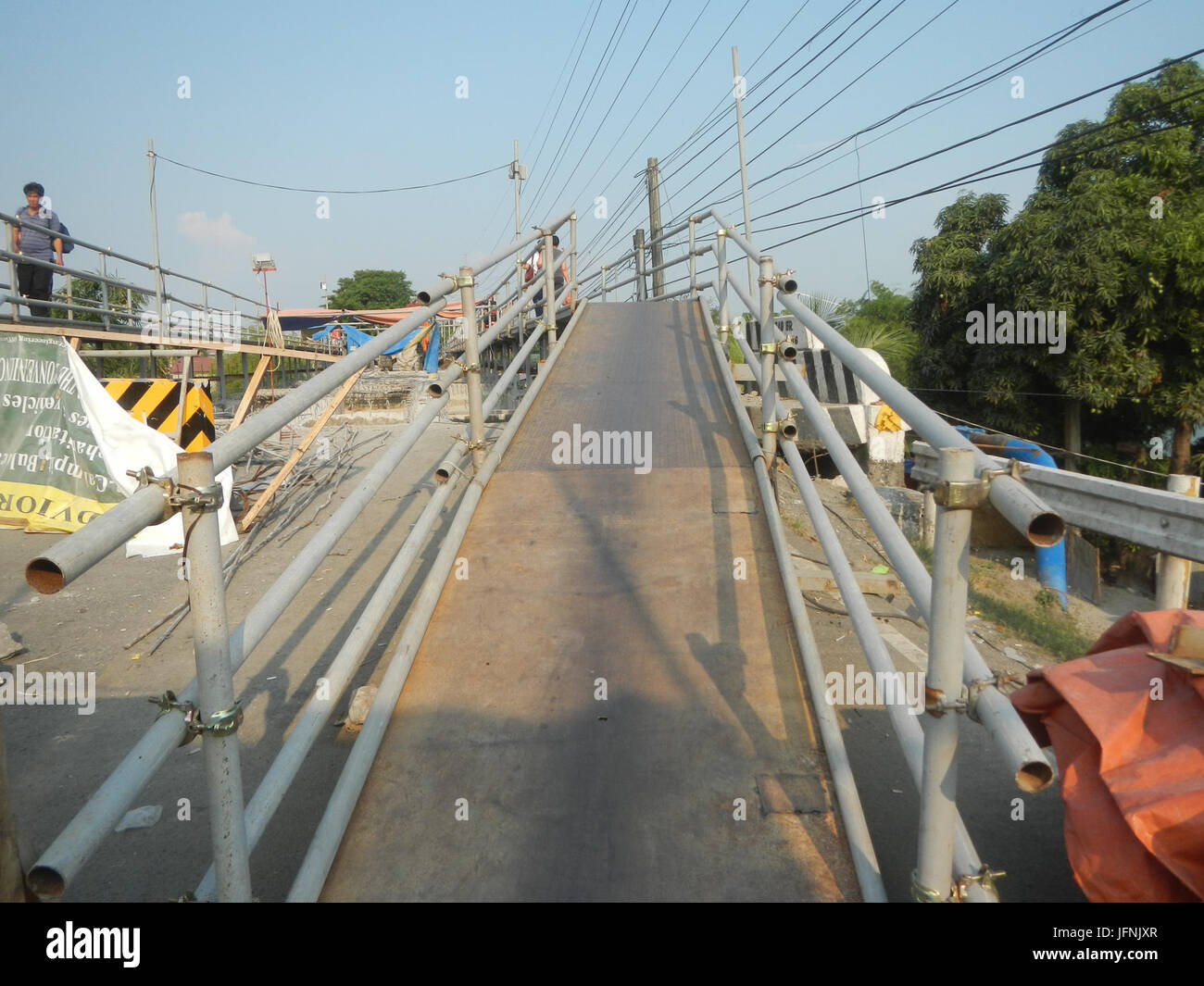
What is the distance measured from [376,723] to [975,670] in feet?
5.10

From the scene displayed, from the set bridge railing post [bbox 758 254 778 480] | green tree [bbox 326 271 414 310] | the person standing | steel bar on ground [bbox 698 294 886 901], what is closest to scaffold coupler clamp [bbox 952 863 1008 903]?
steel bar on ground [bbox 698 294 886 901]

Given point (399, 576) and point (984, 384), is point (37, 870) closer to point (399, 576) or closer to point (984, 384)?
point (399, 576)

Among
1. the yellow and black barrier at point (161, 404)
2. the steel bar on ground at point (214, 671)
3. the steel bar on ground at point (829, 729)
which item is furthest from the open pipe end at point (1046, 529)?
the yellow and black barrier at point (161, 404)

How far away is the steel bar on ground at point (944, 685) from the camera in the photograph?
1438 millimetres

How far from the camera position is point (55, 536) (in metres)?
6.69

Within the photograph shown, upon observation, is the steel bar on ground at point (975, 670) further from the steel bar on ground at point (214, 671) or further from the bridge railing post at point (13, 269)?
the bridge railing post at point (13, 269)

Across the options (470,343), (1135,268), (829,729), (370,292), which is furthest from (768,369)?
(370,292)

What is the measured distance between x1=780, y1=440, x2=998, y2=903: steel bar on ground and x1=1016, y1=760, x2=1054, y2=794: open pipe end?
207 millimetres

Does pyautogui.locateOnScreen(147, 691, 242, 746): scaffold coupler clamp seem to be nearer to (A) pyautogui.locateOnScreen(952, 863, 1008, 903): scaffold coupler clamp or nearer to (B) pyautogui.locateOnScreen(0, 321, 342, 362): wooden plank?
(A) pyautogui.locateOnScreen(952, 863, 1008, 903): scaffold coupler clamp

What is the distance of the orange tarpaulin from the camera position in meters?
1.62

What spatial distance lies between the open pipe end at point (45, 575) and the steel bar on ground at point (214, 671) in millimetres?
243

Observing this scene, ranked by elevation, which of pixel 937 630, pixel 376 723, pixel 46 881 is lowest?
pixel 376 723

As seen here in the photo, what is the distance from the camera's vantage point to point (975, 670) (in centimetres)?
161

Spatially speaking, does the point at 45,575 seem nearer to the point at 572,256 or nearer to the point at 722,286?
the point at 722,286
